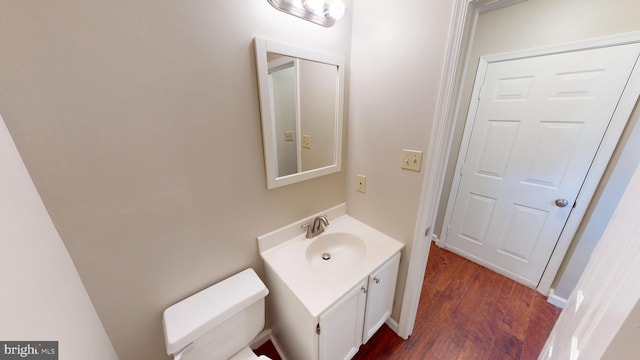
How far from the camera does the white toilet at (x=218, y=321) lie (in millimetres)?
842

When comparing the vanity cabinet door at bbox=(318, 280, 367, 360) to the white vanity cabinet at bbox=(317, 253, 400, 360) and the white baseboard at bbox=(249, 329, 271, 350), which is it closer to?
the white vanity cabinet at bbox=(317, 253, 400, 360)

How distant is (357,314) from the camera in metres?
1.08

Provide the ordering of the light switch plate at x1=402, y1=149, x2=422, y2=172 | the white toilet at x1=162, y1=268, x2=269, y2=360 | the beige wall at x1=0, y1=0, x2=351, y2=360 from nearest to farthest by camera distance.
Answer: the beige wall at x1=0, y1=0, x2=351, y2=360 → the white toilet at x1=162, y1=268, x2=269, y2=360 → the light switch plate at x1=402, y1=149, x2=422, y2=172

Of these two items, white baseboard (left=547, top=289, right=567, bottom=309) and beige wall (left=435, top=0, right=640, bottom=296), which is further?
white baseboard (left=547, top=289, right=567, bottom=309)

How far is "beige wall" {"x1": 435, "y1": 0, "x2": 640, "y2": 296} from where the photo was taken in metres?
1.23

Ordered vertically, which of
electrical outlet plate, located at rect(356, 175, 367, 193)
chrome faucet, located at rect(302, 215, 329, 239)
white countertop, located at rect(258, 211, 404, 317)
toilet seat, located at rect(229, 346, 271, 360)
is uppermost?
electrical outlet plate, located at rect(356, 175, 367, 193)

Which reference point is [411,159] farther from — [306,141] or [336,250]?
[336,250]

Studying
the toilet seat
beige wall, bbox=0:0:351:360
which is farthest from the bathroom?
the toilet seat

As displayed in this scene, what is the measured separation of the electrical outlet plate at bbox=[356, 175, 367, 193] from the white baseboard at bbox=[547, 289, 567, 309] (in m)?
1.83

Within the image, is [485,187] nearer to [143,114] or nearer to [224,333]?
[224,333]

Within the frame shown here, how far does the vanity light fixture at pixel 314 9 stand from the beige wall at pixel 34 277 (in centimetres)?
104

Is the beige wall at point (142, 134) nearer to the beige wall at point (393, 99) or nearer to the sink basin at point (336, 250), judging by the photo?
the beige wall at point (393, 99)

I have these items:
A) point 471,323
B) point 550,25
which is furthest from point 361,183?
point 550,25

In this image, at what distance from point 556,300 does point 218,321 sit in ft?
8.24
